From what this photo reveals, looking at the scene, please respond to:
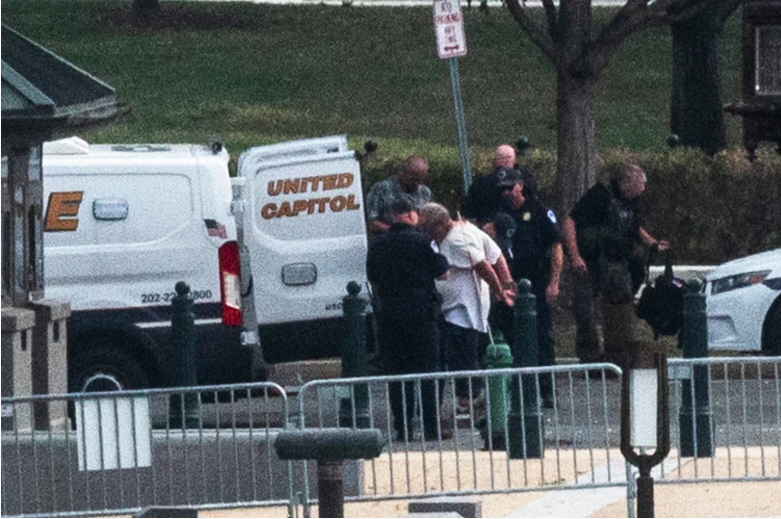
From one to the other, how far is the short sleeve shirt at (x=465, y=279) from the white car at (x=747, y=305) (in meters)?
3.40

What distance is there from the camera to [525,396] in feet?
38.2

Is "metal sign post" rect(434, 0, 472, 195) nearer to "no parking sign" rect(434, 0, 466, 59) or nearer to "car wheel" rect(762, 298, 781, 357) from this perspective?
"no parking sign" rect(434, 0, 466, 59)

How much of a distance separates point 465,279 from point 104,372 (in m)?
2.59

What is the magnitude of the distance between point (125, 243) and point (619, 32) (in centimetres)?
524

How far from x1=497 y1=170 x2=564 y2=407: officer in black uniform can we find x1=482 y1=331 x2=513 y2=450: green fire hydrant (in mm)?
1074

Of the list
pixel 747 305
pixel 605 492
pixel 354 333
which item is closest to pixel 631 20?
pixel 747 305

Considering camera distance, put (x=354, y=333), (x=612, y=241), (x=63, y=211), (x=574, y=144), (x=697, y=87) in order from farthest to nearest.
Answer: (x=697, y=87), (x=574, y=144), (x=612, y=241), (x=63, y=211), (x=354, y=333)

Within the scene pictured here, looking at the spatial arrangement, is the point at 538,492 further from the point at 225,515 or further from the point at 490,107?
the point at 490,107

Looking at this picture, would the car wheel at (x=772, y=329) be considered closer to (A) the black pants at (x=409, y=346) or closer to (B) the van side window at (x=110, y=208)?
Result: (A) the black pants at (x=409, y=346)

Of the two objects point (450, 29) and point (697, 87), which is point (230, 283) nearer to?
point (450, 29)

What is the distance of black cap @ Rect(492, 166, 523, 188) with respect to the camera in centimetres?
1469

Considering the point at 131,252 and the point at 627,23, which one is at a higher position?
the point at 627,23

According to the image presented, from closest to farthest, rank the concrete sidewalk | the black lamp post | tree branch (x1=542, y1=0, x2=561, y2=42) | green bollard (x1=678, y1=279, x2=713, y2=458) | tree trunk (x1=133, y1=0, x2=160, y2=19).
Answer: the black lamp post
the concrete sidewalk
green bollard (x1=678, y1=279, x2=713, y2=458)
tree branch (x1=542, y1=0, x2=561, y2=42)
tree trunk (x1=133, y1=0, x2=160, y2=19)

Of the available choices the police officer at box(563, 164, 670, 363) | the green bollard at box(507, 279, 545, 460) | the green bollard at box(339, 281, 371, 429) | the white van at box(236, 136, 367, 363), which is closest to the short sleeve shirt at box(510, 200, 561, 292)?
the police officer at box(563, 164, 670, 363)
